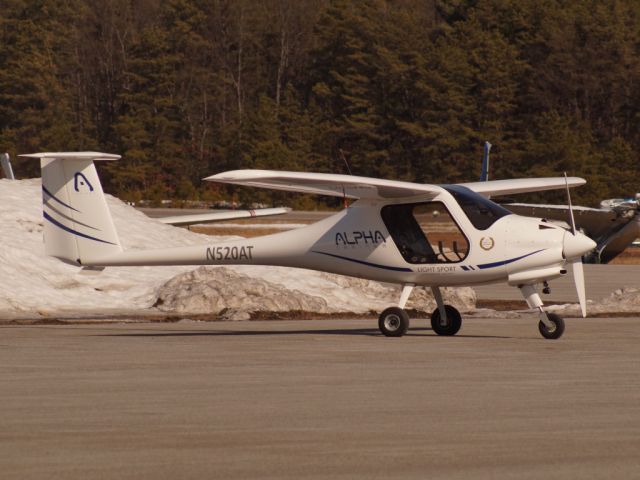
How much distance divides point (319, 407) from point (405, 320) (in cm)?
760

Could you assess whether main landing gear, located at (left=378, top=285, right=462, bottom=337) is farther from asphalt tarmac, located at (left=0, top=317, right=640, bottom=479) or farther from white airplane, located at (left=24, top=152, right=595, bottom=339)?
asphalt tarmac, located at (left=0, top=317, right=640, bottom=479)

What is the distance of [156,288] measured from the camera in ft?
85.3

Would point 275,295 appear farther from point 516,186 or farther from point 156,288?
point 516,186

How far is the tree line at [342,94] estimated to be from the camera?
8775 centimetres

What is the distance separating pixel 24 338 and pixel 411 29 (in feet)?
276

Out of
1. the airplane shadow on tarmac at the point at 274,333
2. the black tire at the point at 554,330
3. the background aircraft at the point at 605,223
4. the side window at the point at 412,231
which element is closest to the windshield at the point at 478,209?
the side window at the point at 412,231

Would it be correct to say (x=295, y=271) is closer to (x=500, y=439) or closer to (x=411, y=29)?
(x=500, y=439)

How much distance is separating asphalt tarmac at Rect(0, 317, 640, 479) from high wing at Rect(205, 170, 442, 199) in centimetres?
214

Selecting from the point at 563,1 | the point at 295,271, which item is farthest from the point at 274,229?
the point at 563,1

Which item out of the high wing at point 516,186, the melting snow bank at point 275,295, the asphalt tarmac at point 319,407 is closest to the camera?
the asphalt tarmac at point 319,407

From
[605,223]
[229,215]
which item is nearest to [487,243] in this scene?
[229,215]

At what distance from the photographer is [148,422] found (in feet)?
32.5

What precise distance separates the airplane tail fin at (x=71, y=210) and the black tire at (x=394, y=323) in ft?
14.3

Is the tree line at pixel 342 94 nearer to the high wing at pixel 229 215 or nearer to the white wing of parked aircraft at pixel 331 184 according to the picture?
the high wing at pixel 229 215
